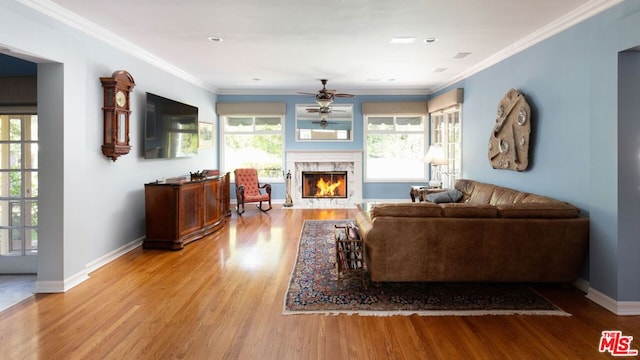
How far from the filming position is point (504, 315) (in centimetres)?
296

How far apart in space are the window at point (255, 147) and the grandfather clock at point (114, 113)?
14.3 feet

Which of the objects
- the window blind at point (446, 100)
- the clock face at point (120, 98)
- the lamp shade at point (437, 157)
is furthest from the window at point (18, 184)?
the window blind at point (446, 100)

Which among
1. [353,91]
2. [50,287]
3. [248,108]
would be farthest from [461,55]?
[50,287]

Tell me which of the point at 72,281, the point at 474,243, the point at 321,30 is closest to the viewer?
the point at 474,243

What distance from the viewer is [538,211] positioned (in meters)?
3.26

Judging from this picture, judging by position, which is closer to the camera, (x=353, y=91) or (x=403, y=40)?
(x=403, y=40)

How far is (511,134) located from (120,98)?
4914mm

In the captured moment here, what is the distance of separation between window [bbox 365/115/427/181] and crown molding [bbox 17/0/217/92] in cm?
457

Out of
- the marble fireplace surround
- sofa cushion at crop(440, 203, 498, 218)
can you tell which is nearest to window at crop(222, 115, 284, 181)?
the marble fireplace surround

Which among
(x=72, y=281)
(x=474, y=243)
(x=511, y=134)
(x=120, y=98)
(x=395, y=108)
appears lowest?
(x=72, y=281)

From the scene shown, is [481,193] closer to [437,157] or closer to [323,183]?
[437,157]

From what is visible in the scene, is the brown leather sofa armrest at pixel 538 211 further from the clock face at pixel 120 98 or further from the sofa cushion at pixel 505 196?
the clock face at pixel 120 98

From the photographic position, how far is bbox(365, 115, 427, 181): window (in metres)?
8.80

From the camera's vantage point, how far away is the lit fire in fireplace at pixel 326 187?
891 cm
